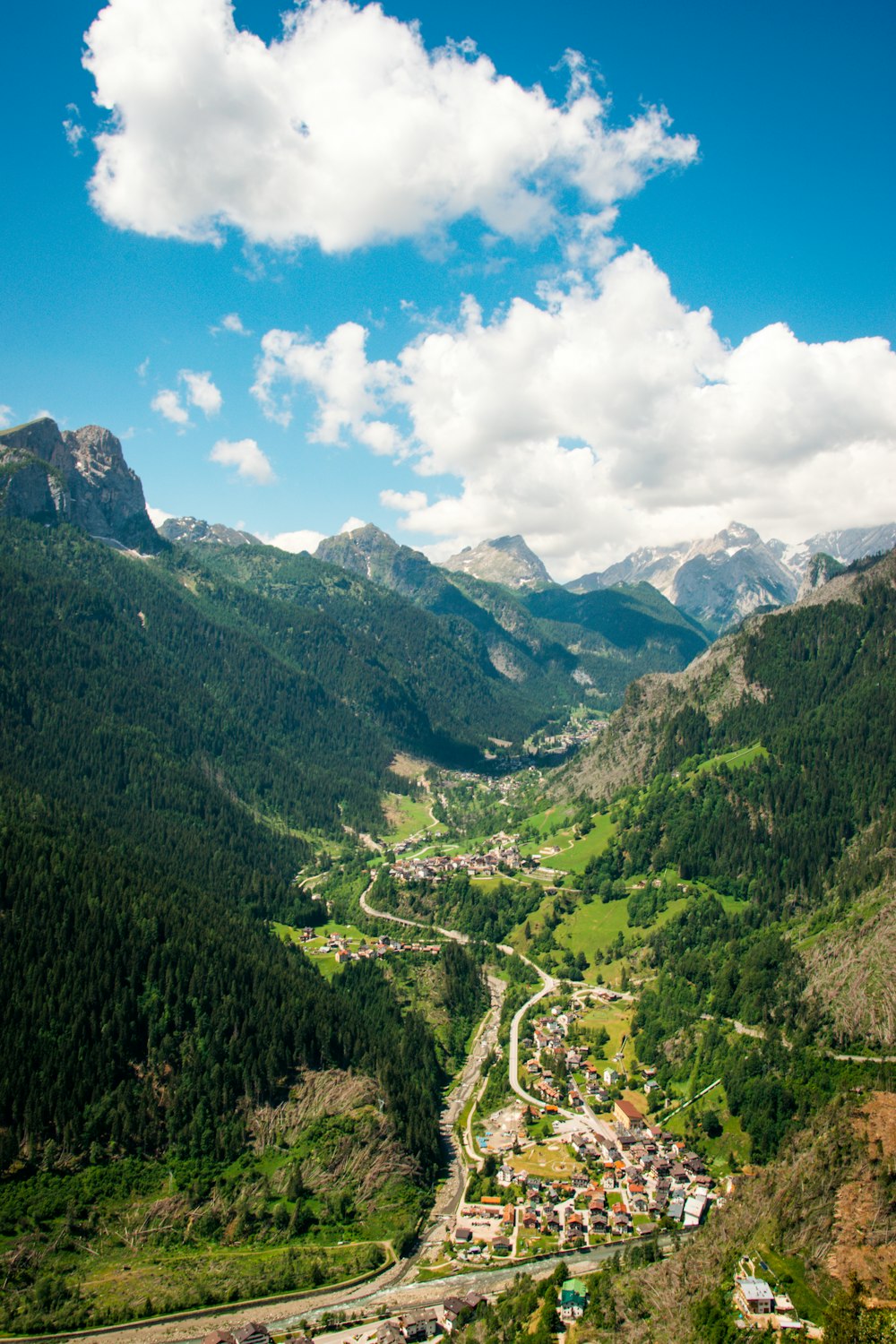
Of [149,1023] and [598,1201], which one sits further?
[149,1023]

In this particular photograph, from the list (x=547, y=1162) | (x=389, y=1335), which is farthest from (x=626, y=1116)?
(x=389, y=1335)

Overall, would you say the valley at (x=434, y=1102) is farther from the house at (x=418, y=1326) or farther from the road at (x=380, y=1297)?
the house at (x=418, y=1326)

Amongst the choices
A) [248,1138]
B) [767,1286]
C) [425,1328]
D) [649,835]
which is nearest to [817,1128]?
[767,1286]

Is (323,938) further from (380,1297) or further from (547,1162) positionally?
(380,1297)

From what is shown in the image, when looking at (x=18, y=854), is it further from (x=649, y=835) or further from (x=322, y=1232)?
(x=649, y=835)

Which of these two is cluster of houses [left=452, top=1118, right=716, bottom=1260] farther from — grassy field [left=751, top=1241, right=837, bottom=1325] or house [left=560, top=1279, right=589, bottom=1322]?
grassy field [left=751, top=1241, right=837, bottom=1325]

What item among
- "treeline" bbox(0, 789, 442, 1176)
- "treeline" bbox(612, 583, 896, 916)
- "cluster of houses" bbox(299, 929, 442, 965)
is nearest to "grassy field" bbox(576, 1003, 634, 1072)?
"treeline" bbox(0, 789, 442, 1176)
